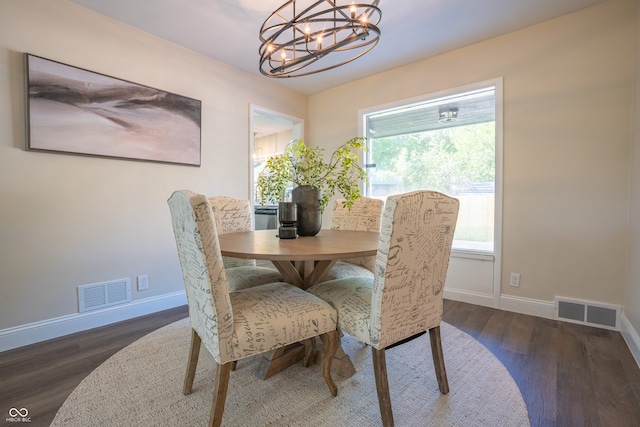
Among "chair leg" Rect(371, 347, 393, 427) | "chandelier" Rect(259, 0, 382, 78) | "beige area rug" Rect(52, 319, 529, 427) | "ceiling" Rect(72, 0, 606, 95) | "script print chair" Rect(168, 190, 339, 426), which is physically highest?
"ceiling" Rect(72, 0, 606, 95)

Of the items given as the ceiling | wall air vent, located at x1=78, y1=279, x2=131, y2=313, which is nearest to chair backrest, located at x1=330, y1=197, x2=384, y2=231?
the ceiling

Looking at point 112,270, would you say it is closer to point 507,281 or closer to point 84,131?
point 84,131

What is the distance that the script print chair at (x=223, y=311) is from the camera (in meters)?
1.08

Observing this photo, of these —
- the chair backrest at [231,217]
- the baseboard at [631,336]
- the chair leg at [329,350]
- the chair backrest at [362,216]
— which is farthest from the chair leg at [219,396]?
the baseboard at [631,336]

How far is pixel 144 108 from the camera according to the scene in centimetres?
251

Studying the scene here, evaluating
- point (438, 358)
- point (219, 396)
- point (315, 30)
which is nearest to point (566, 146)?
point (438, 358)

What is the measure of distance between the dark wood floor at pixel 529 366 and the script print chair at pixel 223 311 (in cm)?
87

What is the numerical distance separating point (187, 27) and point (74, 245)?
77.1 inches

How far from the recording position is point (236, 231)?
2.31 m

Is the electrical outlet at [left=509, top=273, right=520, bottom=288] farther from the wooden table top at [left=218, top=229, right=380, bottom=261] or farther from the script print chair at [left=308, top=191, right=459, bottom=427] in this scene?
the wooden table top at [left=218, top=229, right=380, bottom=261]

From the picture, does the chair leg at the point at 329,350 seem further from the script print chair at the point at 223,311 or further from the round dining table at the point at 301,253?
the round dining table at the point at 301,253

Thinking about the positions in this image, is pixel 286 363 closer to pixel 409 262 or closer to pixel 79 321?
pixel 409 262

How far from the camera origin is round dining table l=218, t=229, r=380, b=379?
1265mm

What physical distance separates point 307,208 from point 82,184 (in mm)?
1780
